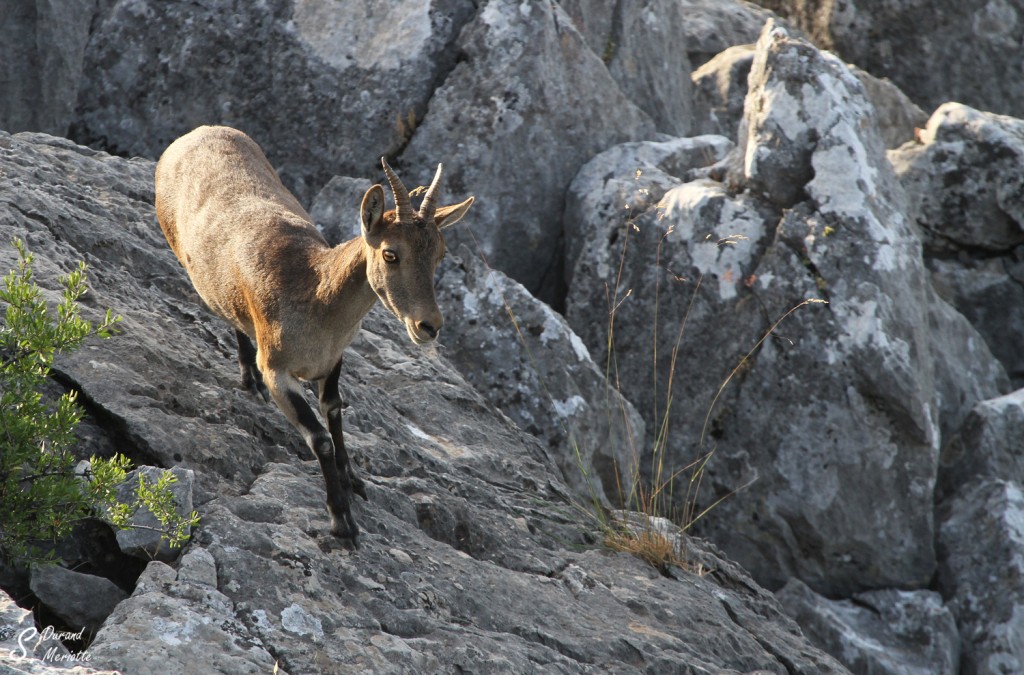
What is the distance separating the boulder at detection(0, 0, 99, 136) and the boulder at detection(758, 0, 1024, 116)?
10579 millimetres

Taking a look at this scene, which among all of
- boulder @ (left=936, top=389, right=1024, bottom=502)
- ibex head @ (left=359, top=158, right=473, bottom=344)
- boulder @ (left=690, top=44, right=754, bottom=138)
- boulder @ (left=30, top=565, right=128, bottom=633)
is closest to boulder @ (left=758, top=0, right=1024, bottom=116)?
boulder @ (left=690, top=44, right=754, bottom=138)

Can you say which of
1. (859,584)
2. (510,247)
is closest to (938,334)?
(859,584)

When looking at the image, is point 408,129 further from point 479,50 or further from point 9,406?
point 9,406

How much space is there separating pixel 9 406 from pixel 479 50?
6.82 meters

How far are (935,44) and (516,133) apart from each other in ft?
27.6

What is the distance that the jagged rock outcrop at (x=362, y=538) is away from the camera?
4.26 metres

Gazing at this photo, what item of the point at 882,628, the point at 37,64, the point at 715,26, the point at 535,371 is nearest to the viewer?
the point at 535,371

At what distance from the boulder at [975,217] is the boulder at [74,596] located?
9.48m

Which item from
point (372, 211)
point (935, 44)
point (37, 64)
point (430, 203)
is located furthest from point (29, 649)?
point (935, 44)

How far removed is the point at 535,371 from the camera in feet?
27.1

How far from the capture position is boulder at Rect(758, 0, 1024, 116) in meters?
15.2

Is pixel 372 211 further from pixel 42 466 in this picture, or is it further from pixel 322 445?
pixel 42 466

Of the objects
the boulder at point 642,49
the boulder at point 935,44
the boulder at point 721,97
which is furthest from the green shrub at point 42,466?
the boulder at point 935,44

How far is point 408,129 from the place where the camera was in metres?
10.0
